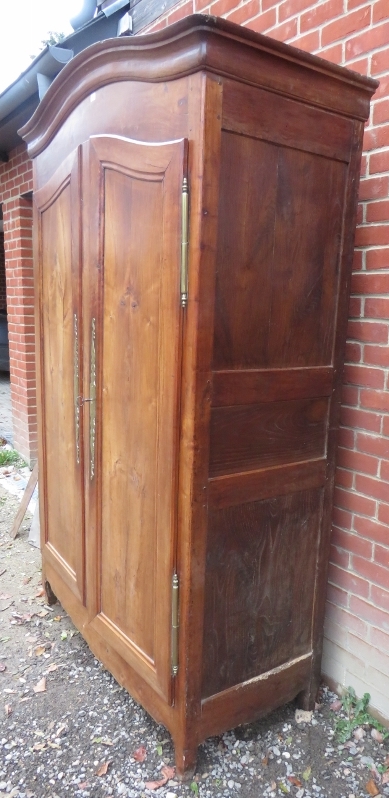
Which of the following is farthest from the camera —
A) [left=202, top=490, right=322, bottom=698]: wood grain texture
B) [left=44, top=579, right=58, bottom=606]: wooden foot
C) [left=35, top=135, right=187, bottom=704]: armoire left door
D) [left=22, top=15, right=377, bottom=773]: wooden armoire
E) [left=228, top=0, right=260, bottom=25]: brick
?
[left=44, top=579, right=58, bottom=606]: wooden foot

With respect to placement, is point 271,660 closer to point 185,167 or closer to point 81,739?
point 81,739

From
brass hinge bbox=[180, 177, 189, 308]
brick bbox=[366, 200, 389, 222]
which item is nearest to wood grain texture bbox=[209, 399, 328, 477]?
brass hinge bbox=[180, 177, 189, 308]

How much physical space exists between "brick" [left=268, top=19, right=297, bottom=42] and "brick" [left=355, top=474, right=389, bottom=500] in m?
1.76

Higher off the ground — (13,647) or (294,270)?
(294,270)

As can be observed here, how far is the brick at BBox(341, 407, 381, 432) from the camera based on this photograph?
1936mm

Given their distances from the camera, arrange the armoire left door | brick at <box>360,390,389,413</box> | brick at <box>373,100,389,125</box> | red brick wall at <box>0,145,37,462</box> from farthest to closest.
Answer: red brick wall at <box>0,145,37,462</box> < brick at <box>360,390,389,413</box> < brick at <box>373,100,389,125</box> < the armoire left door

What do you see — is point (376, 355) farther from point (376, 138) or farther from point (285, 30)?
point (285, 30)

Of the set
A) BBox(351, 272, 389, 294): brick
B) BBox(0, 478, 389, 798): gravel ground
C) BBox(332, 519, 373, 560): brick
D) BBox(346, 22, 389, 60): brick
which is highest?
BBox(346, 22, 389, 60): brick

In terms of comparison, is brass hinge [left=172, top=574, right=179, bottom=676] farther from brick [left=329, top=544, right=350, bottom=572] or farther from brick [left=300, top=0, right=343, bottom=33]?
brick [left=300, top=0, right=343, bottom=33]

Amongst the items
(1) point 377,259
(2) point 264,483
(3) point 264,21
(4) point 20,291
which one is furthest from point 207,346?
(4) point 20,291

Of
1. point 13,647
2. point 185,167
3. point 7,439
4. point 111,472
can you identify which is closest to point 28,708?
→ point 13,647

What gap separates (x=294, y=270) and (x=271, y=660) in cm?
138

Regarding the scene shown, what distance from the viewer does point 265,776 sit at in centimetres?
180

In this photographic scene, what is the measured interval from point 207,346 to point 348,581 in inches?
48.3
